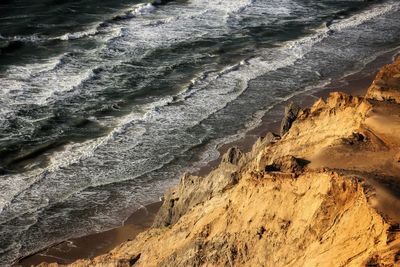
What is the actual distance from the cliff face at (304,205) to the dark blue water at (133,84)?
214 inches

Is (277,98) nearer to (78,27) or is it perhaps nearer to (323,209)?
(78,27)

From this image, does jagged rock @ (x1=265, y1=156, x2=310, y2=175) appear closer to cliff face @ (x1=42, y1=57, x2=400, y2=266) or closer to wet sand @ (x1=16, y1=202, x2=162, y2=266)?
cliff face @ (x1=42, y1=57, x2=400, y2=266)

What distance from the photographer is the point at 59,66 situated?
28484mm

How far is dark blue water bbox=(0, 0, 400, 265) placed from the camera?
18219 millimetres

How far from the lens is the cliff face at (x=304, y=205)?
8.48 metres

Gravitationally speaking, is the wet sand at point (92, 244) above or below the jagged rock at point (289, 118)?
below

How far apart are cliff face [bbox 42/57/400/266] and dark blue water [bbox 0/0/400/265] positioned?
214 inches

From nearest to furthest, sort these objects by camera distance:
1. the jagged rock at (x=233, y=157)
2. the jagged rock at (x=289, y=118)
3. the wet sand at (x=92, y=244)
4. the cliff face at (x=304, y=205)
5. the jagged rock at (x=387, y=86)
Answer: the cliff face at (x=304, y=205) < the jagged rock at (x=233, y=157) < the jagged rock at (x=387, y=86) < the wet sand at (x=92, y=244) < the jagged rock at (x=289, y=118)

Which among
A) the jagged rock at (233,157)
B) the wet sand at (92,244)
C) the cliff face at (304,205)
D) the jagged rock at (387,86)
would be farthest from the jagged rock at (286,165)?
the wet sand at (92,244)

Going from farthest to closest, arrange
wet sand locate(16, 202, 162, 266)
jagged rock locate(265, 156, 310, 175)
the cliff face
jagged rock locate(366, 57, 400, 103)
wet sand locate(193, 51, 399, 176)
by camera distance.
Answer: wet sand locate(193, 51, 399, 176) < wet sand locate(16, 202, 162, 266) < jagged rock locate(366, 57, 400, 103) < jagged rock locate(265, 156, 310, 175) < the cliff face

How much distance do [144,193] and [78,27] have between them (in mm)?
17977

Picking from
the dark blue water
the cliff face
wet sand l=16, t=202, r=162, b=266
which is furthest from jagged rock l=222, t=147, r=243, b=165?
the dark blue water

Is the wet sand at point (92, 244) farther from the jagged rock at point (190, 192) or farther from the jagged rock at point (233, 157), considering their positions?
the jagged rock at point (233, 157)

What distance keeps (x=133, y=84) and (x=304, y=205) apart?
715 inches
